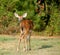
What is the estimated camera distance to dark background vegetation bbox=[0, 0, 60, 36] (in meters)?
19.9

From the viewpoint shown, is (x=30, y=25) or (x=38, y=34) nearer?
(x=30, y=25)

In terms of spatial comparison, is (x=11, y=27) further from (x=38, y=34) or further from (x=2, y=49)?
(x=2, y=49)

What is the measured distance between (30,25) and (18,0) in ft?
25.2

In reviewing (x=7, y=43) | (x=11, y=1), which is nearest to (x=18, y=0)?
(x=11, y=1)

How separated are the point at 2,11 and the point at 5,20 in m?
0.65

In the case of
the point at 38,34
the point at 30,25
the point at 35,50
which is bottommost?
the point at 38,34

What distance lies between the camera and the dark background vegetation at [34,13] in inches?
784

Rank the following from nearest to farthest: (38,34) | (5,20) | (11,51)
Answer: (11,51)
(38,34)
(5,20)

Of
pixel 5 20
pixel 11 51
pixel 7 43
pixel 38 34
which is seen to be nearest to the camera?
pixel 11 51

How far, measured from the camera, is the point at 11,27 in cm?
1973

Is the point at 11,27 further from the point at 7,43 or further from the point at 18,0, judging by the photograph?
the point at 7,43

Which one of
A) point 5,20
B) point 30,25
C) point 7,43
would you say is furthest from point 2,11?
point 30,25

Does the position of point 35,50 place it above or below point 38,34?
above

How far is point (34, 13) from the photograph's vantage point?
2056cm
